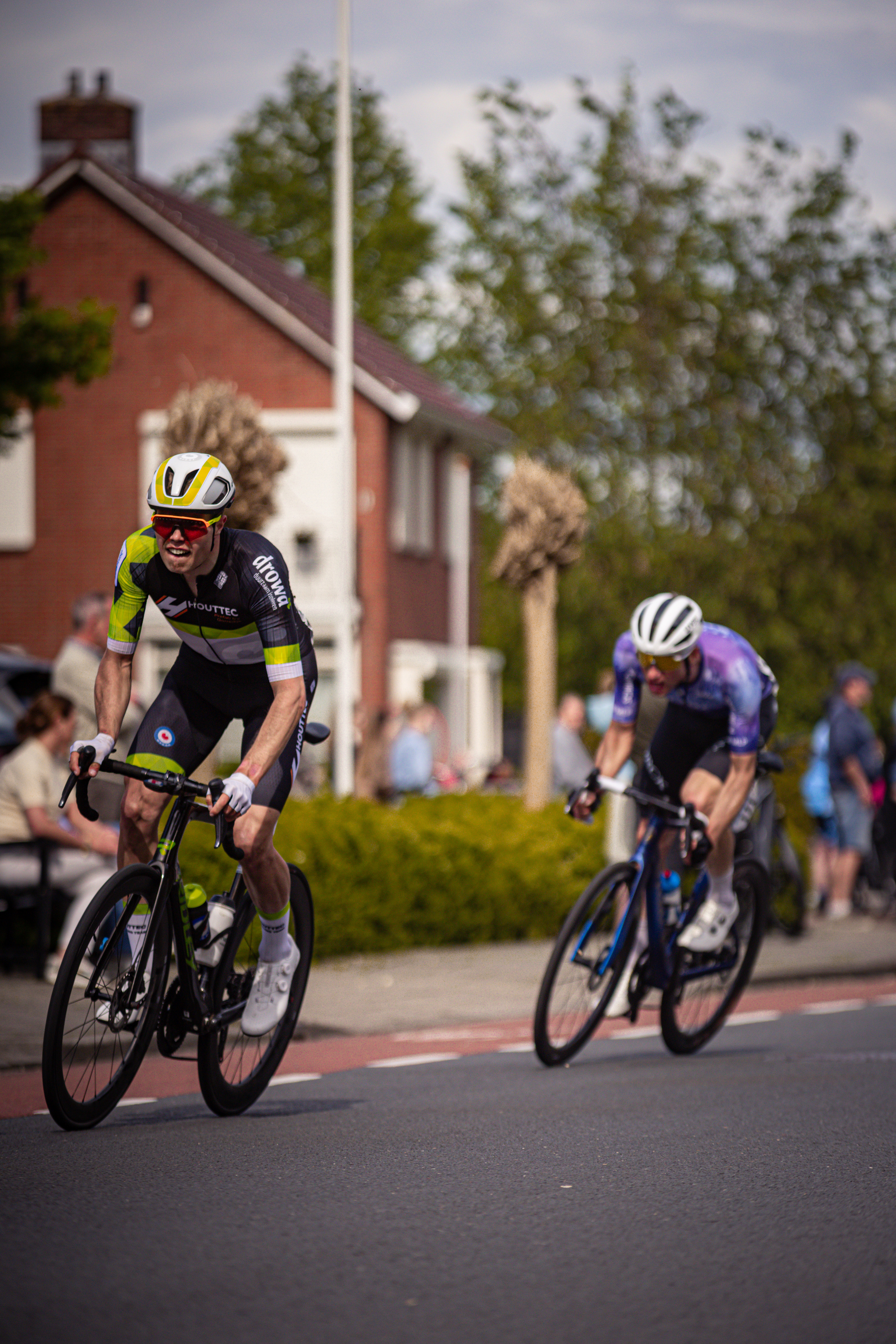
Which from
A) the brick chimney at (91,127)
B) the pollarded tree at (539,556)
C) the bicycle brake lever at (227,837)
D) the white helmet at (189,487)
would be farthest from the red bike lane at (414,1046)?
the brick chimney at (91,127)

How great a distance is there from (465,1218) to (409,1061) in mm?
3733

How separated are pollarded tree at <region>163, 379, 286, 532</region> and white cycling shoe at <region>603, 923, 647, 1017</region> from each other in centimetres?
648

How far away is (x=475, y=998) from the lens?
11.3 metres

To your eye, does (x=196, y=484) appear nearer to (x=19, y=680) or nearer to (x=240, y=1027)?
(x=240, y=1027)

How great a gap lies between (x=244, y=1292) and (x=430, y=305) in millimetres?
38660

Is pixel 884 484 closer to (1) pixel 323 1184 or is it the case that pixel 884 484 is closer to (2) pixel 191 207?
(2) pixel 191 207

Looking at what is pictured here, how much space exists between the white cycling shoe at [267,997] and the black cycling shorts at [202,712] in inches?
25.4

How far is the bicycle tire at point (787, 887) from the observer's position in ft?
49.4

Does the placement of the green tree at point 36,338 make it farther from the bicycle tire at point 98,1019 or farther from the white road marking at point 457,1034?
the bicycle tire at point 98,1019

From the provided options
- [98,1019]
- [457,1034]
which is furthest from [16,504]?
[98,1019]

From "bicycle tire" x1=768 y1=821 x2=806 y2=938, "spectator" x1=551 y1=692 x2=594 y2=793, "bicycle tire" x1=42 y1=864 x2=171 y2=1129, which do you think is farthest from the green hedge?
"bicycle tire" x1=42 y1=864 x2=171 y2=1129

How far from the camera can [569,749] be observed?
55.7 feet

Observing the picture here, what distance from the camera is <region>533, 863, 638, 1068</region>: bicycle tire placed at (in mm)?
7977

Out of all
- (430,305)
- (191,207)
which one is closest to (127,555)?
(191,207)
